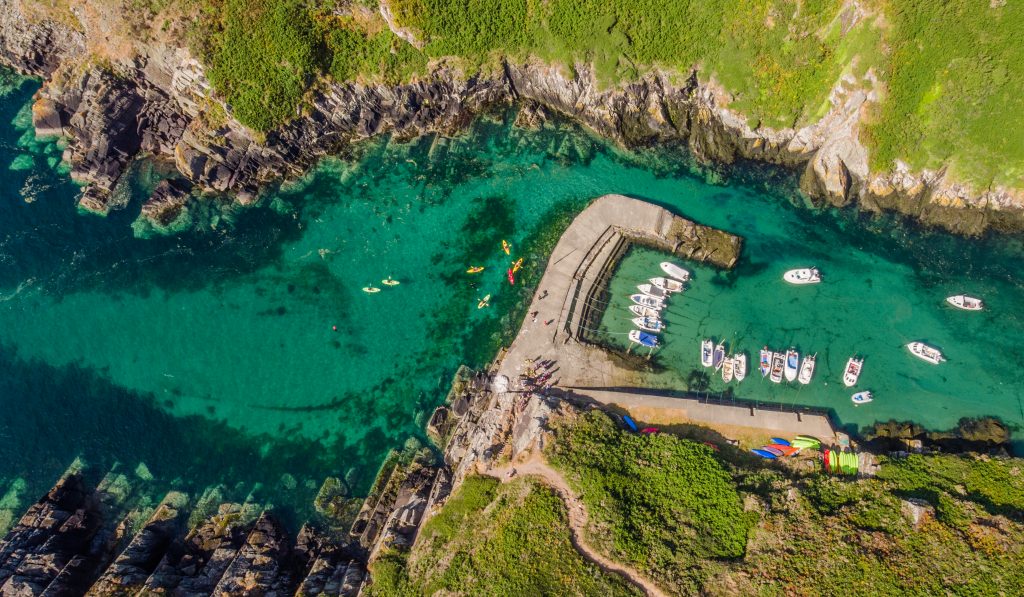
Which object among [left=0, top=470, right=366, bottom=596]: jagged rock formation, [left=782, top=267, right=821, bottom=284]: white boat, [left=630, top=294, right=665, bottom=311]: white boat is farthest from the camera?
[left=782, top=267, right=821, bottom=284]: white boat

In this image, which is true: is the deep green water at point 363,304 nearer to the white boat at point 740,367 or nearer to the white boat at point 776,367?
the white boat at point 740,367

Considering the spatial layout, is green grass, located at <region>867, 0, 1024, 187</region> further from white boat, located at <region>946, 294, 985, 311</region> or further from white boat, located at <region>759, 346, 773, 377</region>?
white boat, located at <region>759, 346, 773, 377</region>

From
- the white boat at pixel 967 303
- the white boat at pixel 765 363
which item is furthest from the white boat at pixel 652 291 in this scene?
the white boat at pixel 967 303

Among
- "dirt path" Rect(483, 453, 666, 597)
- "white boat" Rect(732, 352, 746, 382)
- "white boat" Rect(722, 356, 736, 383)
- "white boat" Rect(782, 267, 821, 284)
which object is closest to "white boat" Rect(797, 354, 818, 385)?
"white boat" Rect(732, 352, 746, 382)

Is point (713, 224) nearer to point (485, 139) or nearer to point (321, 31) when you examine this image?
point (485, 139)

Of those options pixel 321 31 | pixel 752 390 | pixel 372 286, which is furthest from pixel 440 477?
pixel 321 31

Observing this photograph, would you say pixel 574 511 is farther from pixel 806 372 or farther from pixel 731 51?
pixel 731 51
